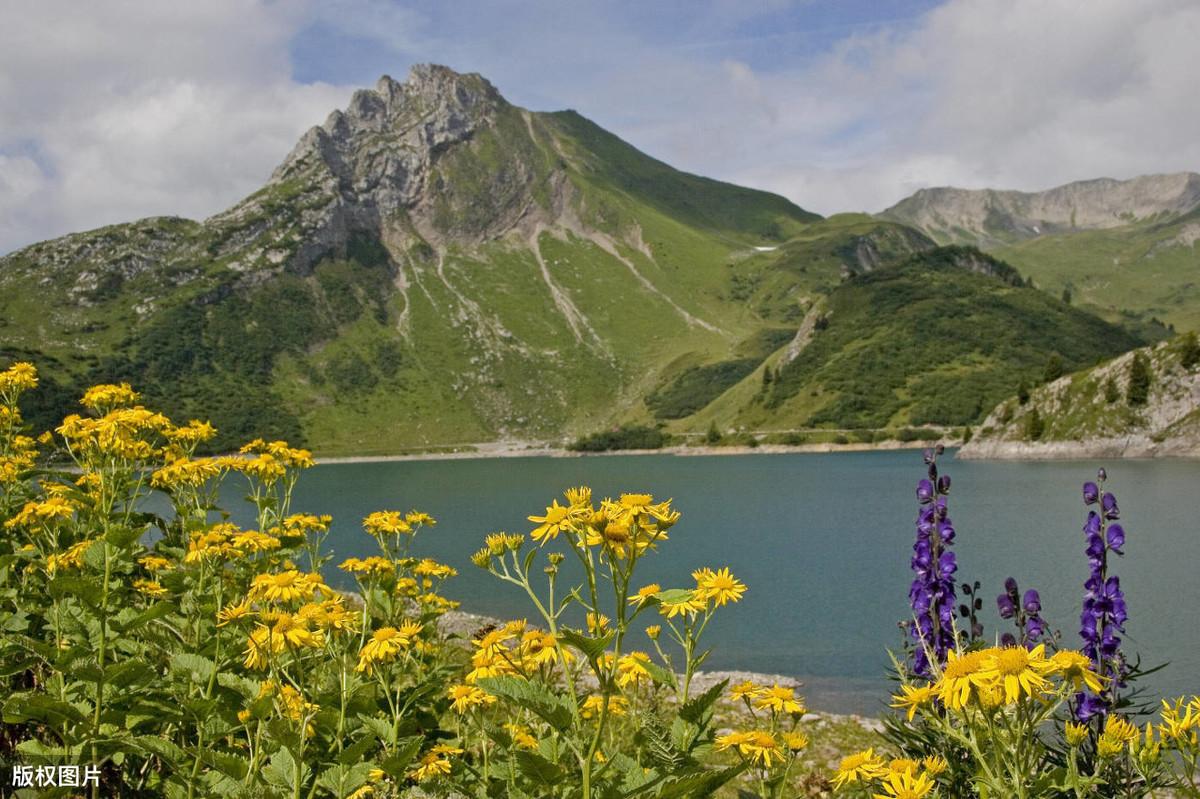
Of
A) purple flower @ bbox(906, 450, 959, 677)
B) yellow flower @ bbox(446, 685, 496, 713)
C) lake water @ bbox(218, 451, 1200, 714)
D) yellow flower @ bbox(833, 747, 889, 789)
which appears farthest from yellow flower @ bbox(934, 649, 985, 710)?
lake water @ bbox(218, 451, 1200, 714)

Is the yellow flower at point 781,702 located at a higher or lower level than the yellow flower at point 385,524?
lower

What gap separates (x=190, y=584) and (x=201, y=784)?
116 inches

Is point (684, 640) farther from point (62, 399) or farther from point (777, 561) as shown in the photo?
point (62, 399)

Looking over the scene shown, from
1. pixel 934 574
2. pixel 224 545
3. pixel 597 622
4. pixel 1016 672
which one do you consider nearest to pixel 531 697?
pixel 597 622

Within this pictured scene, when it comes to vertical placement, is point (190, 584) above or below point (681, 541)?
above

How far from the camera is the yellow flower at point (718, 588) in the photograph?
4.23m

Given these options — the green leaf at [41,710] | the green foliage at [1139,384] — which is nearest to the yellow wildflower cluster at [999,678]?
the green leaf at [41,710]

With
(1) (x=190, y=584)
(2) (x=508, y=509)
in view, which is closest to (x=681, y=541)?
(2) (x=508, y=509)

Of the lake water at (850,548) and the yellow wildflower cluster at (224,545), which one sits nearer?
the yellow wildflower cluster at (224,545)

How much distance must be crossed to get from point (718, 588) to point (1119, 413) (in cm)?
14245

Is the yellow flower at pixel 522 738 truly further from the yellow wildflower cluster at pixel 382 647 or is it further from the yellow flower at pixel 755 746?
→ the yellow flower at pixel 755 746

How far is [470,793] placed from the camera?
497 cm

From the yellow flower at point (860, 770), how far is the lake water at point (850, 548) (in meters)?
19.3

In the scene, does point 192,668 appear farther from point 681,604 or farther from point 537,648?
point 681,604
